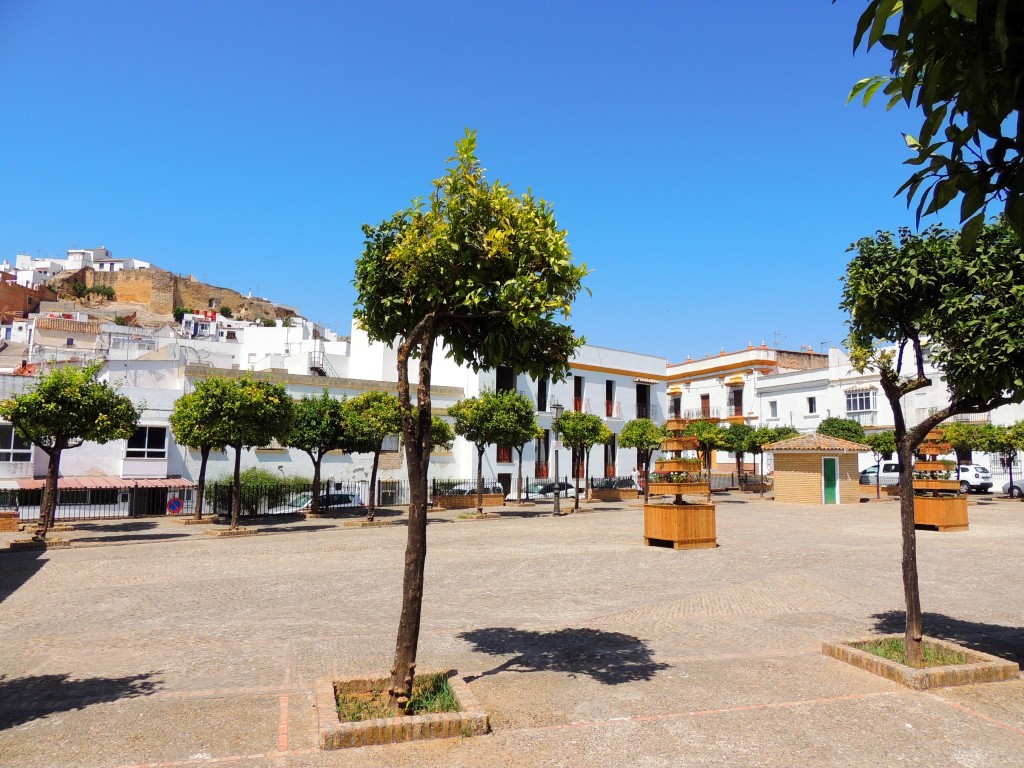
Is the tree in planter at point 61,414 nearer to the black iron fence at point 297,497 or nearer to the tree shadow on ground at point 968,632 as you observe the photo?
the black iron fence at point 297,497

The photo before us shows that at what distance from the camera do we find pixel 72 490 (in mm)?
24812

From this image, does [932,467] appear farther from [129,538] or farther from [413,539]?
[129,538]

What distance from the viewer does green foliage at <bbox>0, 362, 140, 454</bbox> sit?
17.0 metres

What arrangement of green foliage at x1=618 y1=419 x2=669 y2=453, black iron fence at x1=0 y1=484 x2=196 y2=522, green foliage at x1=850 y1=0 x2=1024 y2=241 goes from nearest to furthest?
green foliage at x1=850 y1=0 x2=1024 y2=241 < black iron fence at x1=0 y1=484 x2=196 y2=522 < green foliage at x1=618 y1=419 x2=669 y2=453

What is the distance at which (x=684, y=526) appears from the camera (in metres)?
15.9

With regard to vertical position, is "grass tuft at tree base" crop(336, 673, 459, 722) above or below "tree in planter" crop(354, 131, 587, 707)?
below

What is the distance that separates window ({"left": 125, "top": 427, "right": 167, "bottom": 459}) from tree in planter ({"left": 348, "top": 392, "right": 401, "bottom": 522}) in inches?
325

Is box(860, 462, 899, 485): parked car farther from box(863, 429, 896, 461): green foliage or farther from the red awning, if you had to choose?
the red awning

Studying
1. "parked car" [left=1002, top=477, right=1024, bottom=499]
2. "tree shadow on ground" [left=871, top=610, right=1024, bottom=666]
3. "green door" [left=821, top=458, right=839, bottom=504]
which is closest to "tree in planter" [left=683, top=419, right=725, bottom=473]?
"green door" [left=821, top=458, right=839, bottom=504]

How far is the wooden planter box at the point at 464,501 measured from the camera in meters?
29.7

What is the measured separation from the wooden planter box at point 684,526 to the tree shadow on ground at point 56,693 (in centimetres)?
1167

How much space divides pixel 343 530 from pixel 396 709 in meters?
16.8

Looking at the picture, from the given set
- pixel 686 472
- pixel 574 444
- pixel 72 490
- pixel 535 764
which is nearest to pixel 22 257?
pixel 72 490

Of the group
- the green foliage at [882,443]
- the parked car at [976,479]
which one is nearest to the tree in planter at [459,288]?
the green foliage at [882,443]
